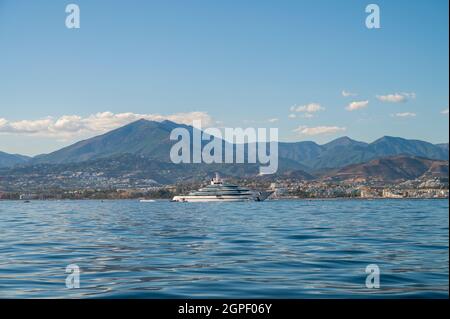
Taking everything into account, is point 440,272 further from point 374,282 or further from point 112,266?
point 112,266

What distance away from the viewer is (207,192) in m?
172

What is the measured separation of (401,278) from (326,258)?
221 inches

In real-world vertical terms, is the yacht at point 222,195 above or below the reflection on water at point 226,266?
below

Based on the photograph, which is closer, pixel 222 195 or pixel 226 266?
pixel 226 266

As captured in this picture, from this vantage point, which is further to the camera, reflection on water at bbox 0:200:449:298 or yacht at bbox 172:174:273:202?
yacht at bbox 172:174:273:202

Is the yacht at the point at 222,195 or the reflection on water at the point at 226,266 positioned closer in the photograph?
the reflection on water at the point at 226,266

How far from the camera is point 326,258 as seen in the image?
24469 mm

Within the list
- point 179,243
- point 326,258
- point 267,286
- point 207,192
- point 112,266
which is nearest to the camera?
point 267,286

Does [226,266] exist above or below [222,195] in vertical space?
above

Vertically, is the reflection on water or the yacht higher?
the reflection on water
